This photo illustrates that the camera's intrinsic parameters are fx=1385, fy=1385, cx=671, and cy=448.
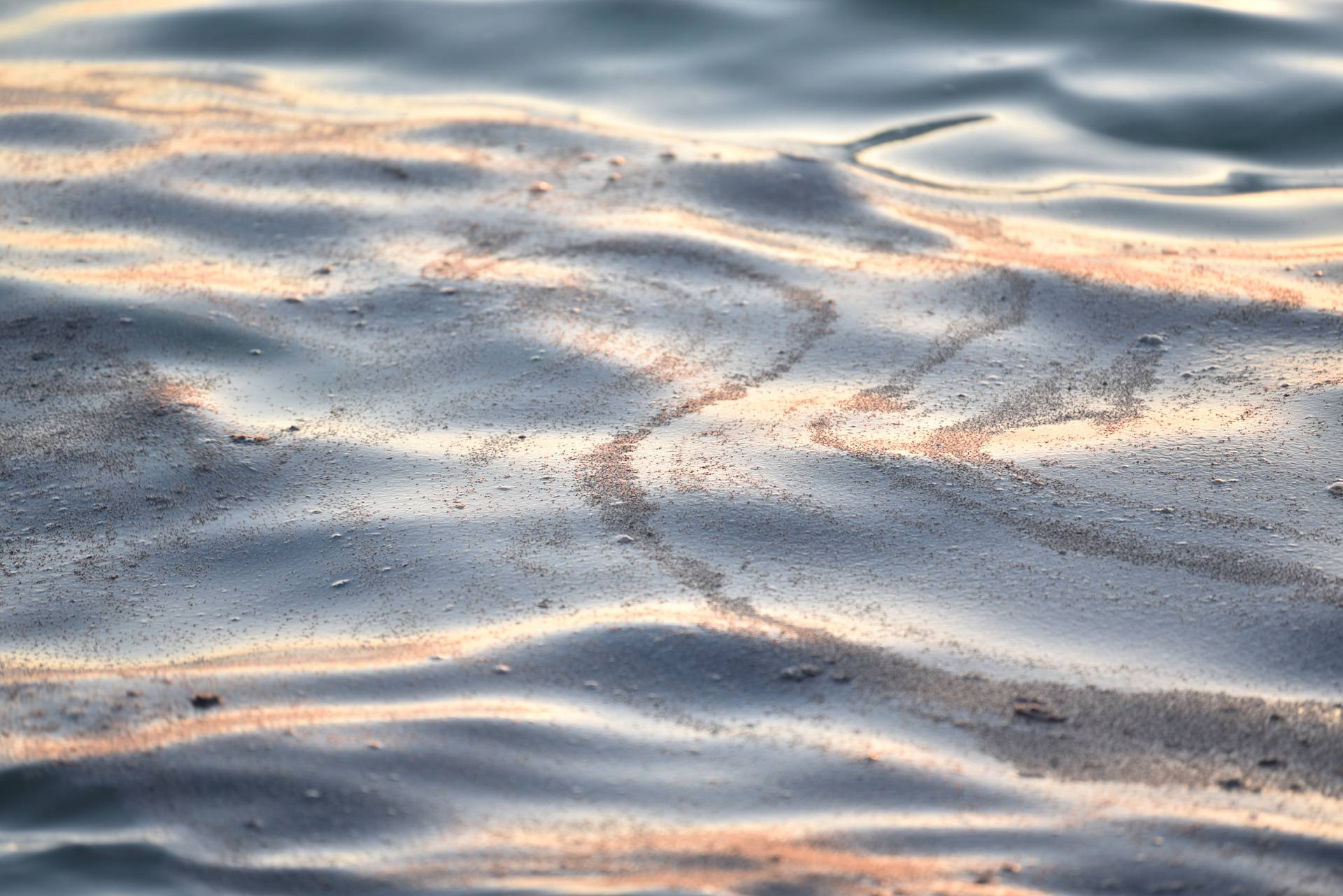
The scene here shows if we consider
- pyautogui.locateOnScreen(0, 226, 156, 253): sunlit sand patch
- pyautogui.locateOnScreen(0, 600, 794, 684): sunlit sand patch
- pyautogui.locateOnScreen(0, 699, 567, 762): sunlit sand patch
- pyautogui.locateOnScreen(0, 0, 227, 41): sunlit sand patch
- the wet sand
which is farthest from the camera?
pyautogui.locateOnScreen(0, 0, 227, 41): sunlit sand patch

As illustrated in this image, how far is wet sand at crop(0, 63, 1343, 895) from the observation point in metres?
1.58

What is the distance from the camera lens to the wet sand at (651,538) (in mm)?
1582

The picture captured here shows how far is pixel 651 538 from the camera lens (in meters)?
2.11

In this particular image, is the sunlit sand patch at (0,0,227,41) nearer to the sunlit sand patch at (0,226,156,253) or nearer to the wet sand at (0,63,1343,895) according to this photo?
the wet sand at (0,63,1343,895)

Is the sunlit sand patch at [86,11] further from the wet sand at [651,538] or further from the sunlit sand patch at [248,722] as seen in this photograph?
the sunlit sand patch at [248,722]

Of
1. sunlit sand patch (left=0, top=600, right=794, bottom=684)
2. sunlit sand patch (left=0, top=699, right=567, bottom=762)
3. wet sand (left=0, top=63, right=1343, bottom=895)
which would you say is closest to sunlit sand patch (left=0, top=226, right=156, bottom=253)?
wet sand (left=0, top=63, right=1343, bottom=895)

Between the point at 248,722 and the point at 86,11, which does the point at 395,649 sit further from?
the point at 86,11

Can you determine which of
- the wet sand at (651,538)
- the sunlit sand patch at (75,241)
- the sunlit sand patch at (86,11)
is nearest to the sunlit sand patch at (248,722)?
the wet sand at (651,538)

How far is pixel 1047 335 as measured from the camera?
2701 millimetres

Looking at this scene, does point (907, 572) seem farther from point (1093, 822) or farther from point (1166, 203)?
point (1166, 203)

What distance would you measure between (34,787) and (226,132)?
2398 mm

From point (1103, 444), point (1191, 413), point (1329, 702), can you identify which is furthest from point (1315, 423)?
point (1329, 702)

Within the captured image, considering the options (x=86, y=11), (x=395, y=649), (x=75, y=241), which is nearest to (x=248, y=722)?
(x=395, y=649)

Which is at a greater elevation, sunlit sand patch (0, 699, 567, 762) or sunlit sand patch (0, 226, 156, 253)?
sunlit sand patch (0, 226, 156, 253)
